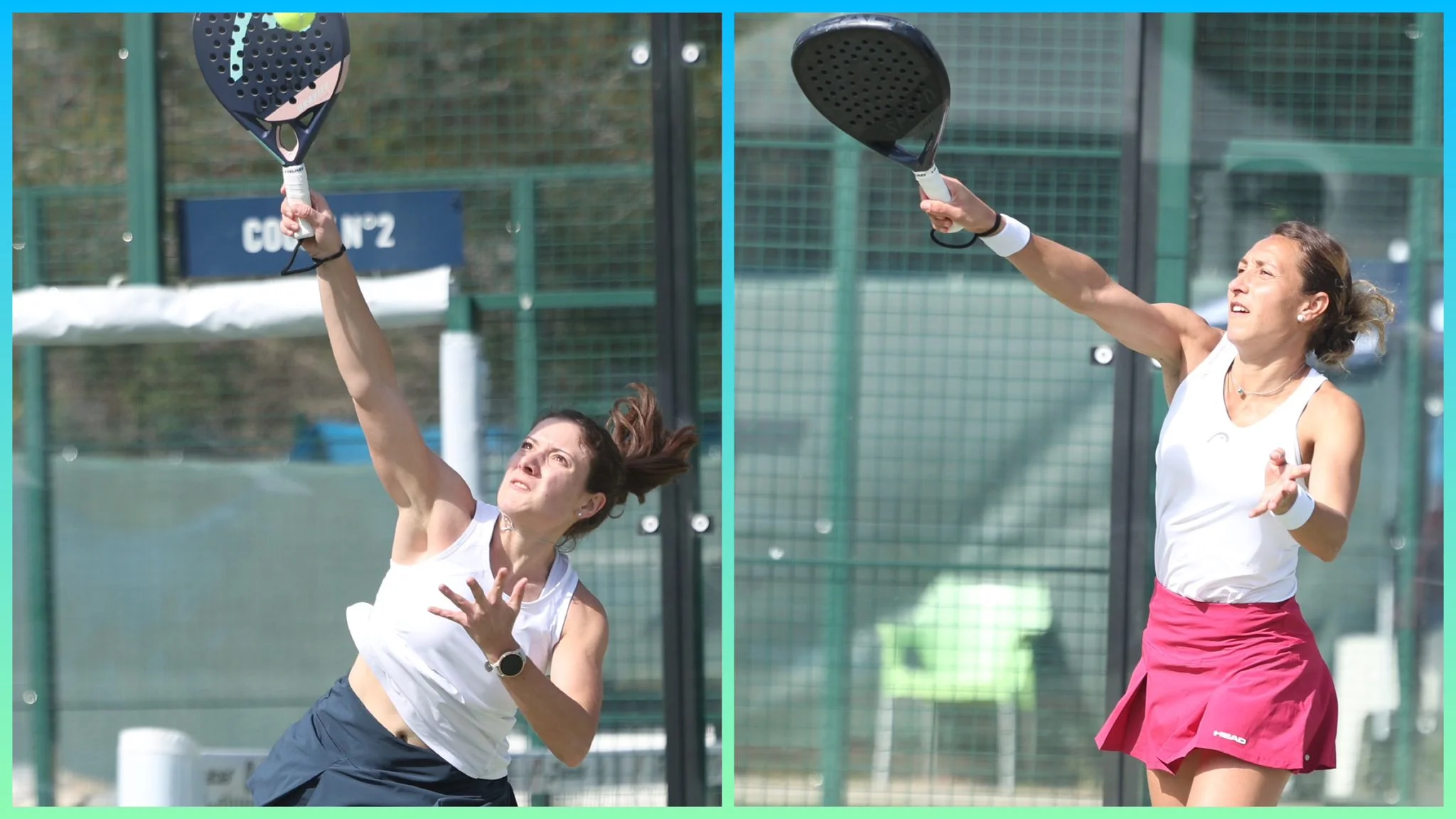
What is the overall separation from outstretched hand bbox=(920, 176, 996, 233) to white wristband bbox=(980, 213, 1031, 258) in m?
0.02

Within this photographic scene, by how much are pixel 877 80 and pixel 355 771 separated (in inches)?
56.1

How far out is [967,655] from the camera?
3.99m

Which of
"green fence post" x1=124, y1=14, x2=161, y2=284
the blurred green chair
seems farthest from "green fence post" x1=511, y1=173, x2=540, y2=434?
the blurred green chair

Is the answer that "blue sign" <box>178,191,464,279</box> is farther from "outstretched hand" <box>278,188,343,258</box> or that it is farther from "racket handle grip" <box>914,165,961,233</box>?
"racket handle grip" <box>914,165,961,233</box>

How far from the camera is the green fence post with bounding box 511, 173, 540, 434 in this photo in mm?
4016

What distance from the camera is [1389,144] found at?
3.82 m

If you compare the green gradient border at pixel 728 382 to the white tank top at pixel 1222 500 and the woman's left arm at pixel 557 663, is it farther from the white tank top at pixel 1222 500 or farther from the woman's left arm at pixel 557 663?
the white tank top at pixel 1222 500

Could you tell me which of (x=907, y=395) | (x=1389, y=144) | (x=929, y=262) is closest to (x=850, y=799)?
(x=907, y=395)

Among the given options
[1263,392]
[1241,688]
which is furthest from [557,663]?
[1263,392]

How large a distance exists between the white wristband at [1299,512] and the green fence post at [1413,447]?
1.71m

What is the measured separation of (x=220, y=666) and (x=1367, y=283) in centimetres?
298

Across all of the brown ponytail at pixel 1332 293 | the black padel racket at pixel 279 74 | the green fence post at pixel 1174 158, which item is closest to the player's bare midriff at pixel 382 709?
the black padel racket at pixel 279 74

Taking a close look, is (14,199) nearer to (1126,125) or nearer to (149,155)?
(149,155)

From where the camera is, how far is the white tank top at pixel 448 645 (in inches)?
101
